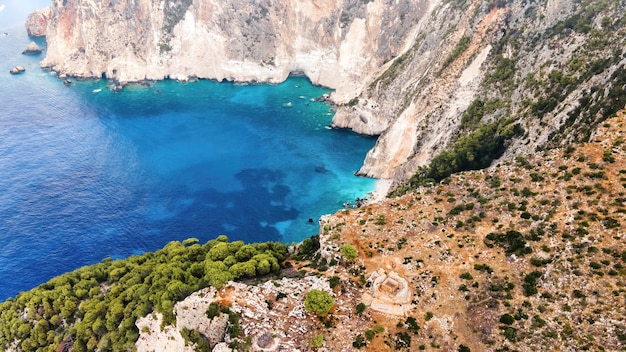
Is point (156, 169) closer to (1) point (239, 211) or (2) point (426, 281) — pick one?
(1) point (239, 211)

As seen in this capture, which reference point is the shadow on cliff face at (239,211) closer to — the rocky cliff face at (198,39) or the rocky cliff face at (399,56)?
the rocky cliff face at (399,56)

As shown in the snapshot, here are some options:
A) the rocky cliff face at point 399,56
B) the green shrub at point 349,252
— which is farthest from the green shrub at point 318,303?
the rocky cliff face at point 399,56

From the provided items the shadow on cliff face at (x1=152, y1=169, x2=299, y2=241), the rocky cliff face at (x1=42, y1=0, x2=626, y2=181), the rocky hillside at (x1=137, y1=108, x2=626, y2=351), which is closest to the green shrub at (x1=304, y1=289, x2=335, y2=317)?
the rocky hillside at (x1=137, y1=108, x2=626, y2=351)

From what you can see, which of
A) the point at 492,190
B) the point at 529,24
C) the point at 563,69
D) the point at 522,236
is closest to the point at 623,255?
the point at 522,236

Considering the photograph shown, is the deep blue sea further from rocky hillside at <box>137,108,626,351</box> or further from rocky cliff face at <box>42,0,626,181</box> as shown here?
rocky hillside at <box>137,108,626,351</box>

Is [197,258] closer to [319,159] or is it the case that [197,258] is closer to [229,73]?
[319,159]

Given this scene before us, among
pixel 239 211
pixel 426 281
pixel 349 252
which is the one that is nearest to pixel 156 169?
pixel 239 211
